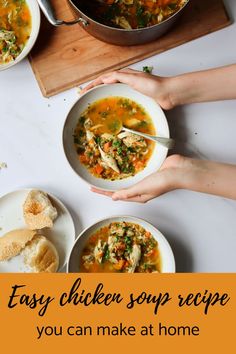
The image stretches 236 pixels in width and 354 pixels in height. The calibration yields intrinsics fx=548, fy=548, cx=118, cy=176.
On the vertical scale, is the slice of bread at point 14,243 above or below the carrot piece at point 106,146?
below

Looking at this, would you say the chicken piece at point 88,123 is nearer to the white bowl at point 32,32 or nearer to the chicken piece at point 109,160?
the chicken piece at point 109,160

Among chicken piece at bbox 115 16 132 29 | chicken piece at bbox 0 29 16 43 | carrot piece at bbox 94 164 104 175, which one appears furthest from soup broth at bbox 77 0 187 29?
carrot piece at bbox 94 164 104 175

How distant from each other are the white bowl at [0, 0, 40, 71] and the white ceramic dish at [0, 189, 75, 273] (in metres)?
0.48

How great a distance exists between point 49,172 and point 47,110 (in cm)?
24

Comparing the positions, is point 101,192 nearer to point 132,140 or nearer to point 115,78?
point 132,140

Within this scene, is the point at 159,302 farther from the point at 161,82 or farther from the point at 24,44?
the point at 24,44

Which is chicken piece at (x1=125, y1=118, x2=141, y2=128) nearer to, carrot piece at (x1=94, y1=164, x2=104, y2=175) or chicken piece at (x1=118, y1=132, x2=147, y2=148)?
chicken piece at (x1=118, y1=132, x2=147, y2=148)

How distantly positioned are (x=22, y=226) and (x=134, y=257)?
1.43ft

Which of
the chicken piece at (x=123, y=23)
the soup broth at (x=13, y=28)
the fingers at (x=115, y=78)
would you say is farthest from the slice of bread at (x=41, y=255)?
the chicken piece at (x=123, y=23)

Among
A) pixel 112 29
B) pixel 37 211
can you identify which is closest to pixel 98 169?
pixel 37 211

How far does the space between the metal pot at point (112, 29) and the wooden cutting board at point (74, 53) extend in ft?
0.17

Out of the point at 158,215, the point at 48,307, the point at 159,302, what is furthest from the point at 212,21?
the point at 48,307

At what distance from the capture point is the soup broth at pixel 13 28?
80.3 inches

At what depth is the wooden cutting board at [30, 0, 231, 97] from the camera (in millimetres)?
2080
